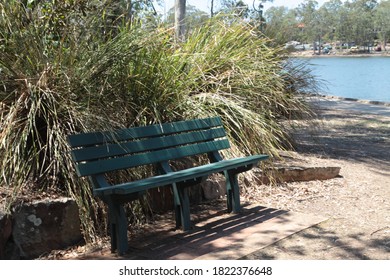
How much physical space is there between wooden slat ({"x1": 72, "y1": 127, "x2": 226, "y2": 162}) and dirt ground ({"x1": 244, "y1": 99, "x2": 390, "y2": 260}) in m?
0.90

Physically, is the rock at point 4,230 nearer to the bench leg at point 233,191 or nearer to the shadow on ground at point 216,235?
the shadow on ground at point 216,235

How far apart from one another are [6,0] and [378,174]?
4.54m

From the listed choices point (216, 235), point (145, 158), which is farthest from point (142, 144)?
point (216, 235)

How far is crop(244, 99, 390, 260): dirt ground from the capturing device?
418 cm

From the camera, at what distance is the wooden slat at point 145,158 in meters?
4.06

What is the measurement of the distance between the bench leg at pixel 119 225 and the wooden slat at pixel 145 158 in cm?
30

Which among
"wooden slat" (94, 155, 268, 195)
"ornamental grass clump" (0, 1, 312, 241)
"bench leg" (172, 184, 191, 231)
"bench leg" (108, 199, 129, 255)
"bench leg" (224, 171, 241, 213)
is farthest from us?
"bench leg" (224, 171, 241, 213)

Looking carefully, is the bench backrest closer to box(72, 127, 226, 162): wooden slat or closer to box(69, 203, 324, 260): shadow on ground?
box(72, 127, 226, 162): wooden slat

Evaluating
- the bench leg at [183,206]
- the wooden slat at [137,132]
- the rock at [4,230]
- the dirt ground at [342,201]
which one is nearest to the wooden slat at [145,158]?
the wooden slat at [137,132]

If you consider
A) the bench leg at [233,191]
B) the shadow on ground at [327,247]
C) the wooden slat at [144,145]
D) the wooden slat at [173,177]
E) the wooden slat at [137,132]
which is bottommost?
the shadow on ground at [327,247]

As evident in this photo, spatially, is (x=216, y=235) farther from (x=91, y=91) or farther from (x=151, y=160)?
(x=91, y=91)

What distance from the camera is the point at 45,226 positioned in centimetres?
410

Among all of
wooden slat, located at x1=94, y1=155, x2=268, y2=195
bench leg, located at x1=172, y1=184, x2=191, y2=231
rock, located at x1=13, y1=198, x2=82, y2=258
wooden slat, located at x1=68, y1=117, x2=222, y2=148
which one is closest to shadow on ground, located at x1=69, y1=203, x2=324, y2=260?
bench leg, located at x1=172, y1=184, x2=191, y2=231

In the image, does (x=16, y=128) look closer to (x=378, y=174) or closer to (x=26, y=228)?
(x=26, y=228)
